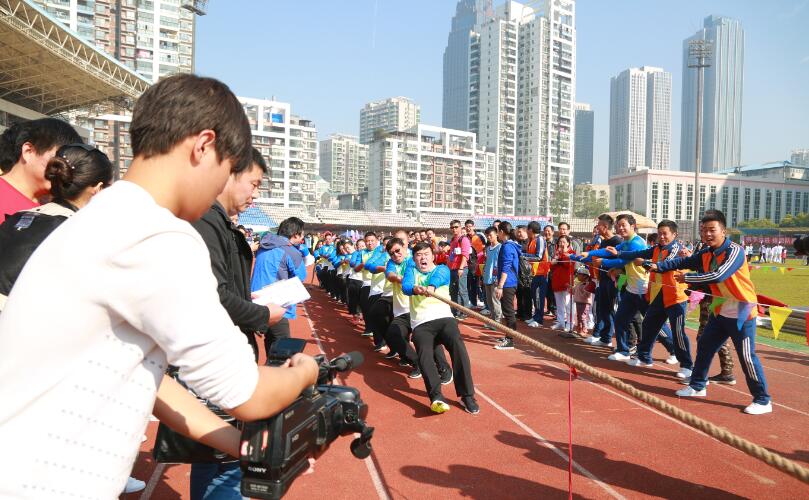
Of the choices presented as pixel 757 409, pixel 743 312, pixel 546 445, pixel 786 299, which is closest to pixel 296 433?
pixel 546 445

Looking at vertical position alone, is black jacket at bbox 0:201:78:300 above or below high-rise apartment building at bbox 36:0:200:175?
below

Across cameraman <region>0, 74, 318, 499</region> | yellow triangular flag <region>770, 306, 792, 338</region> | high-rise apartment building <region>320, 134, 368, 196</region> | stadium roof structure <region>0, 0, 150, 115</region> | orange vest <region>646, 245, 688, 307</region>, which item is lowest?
yellow triangular flag <region>770, 306, 792, 338</region>

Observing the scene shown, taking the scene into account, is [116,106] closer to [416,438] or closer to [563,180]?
[416,438]

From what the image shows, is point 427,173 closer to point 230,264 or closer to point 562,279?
point 562,279

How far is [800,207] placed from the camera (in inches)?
4609

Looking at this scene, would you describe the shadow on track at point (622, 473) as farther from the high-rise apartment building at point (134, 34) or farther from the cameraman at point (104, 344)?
the high-rise apartment building at point (134, 34)

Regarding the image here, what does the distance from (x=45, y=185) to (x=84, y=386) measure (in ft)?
7.69

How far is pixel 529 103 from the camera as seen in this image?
115250 mm

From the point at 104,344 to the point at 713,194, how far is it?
128 meters

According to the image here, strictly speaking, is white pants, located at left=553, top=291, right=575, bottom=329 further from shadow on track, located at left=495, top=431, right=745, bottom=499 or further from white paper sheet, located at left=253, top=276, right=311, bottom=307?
white paper sheet, located at left=253, top=276, right=311, bottom=307

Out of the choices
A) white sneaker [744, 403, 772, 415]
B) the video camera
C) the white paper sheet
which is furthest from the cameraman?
white sneaker [744, 403, 772, 415]

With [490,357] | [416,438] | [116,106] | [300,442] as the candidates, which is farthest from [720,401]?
[116,106]

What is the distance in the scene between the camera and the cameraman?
0.93 m

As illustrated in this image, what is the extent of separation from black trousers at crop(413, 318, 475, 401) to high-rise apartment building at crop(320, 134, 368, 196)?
15357 centimetres
